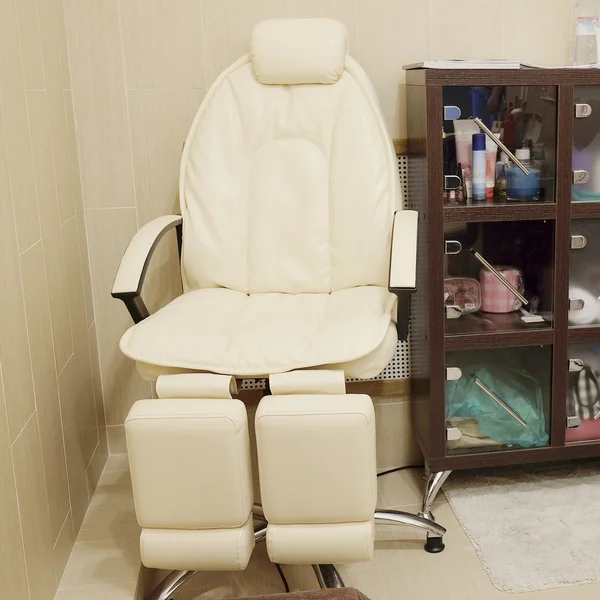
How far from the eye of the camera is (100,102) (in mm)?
2180

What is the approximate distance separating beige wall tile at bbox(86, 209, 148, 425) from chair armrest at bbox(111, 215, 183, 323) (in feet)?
1.38

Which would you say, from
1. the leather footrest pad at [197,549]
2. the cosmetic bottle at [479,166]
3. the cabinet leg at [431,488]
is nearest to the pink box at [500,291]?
the cosmetic bottle at [479,166]

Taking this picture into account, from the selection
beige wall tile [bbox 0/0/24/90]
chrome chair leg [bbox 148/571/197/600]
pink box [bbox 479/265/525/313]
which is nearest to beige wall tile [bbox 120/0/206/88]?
beige wall tile [bbox 0/0/24/90]

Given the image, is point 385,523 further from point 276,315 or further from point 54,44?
point 54,44

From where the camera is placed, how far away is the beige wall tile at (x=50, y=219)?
5.93ft

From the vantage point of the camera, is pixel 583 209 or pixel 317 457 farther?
pixel 583 209

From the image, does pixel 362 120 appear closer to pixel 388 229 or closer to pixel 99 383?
pixel 388 229

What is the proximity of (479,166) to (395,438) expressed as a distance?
87 cm

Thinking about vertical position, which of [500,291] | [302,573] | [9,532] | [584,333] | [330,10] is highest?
[330,10]

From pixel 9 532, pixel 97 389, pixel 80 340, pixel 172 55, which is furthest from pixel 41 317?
pixel 172 55

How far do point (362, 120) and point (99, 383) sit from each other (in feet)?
3.57

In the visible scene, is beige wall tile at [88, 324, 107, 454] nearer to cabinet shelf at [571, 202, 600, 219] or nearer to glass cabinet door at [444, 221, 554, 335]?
glass cabinet door at [444, 221, 554, 335]

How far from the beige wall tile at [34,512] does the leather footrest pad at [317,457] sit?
1.53 ft

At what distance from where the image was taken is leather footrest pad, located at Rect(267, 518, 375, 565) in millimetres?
1574
